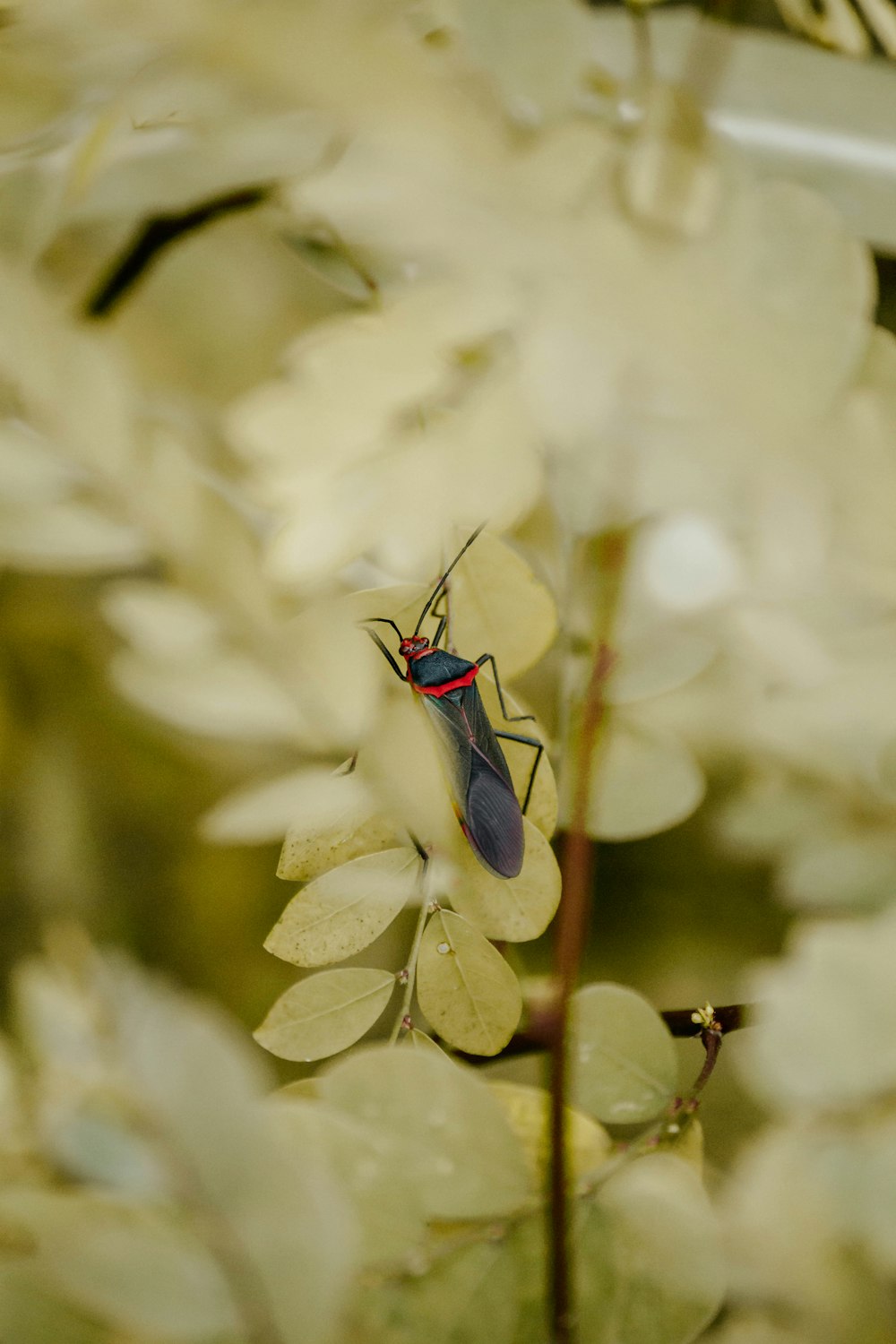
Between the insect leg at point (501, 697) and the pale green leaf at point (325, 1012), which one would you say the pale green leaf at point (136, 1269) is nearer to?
the pale green leaf at point (325, 1012)

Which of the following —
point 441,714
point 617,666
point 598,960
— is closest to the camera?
point 617,666

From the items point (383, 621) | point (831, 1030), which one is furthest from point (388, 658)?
point (831, 1030)

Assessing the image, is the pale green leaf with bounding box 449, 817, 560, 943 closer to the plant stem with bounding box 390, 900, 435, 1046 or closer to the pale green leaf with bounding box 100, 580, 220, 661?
the plant stem with bounding box 390, 900, 435, 1046

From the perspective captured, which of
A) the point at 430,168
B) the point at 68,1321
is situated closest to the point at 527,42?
the point at 430,168

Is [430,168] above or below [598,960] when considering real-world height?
above

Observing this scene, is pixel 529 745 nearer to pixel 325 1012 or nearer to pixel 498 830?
pixel 498 830

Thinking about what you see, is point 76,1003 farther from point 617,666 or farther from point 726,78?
point 726,78

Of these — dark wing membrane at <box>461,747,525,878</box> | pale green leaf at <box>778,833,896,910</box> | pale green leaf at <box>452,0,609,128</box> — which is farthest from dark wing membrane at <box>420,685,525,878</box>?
pale green leaf at <box>452,0,609,128</box>
